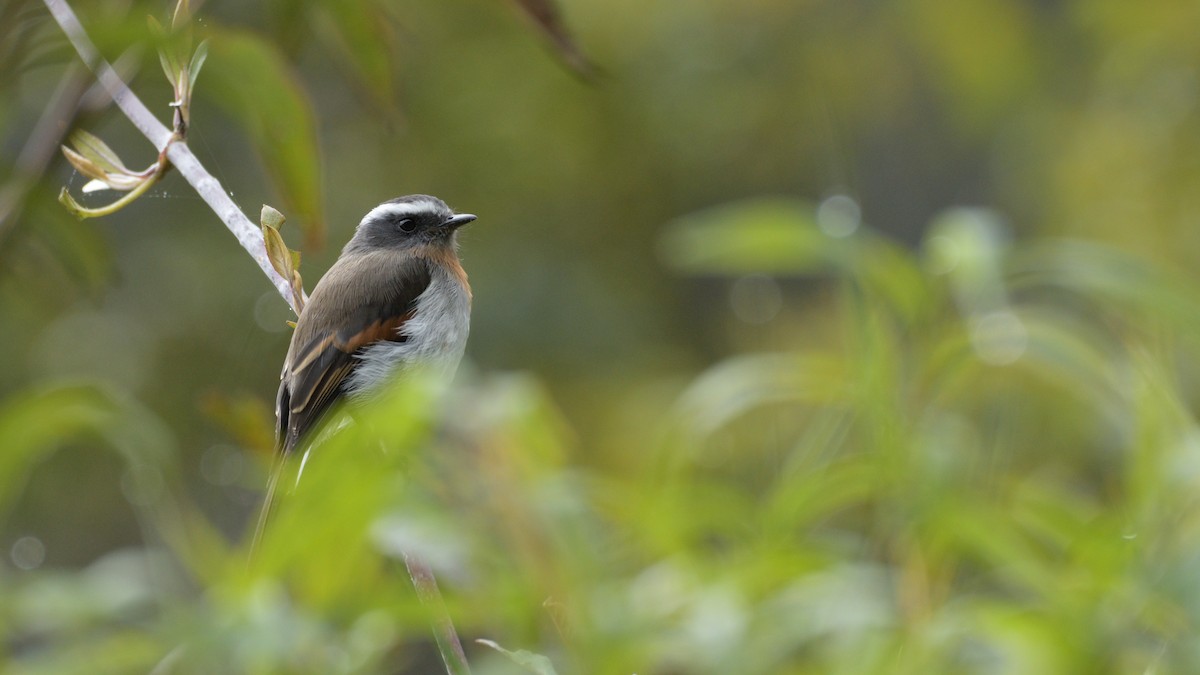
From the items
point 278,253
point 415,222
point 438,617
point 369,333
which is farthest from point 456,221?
point 438,617

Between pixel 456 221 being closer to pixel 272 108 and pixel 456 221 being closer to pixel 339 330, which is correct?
pixel 339 330

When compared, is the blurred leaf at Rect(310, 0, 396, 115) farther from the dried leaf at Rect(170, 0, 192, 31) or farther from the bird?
the bird

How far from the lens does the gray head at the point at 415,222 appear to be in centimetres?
314

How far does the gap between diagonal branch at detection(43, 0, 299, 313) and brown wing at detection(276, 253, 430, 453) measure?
1.92 feet

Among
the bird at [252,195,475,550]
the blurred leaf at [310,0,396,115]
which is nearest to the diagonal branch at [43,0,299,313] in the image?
the blurred leaf at [310,0,396,115]

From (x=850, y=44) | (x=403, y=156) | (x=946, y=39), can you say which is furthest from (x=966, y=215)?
(x=850, y=44)

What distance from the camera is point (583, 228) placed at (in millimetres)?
9125

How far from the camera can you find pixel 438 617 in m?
1.28

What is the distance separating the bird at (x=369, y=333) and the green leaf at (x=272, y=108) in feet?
3.23

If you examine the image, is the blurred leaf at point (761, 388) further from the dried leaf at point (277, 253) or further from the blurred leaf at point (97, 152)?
the blurred leaf at point (97, 152)

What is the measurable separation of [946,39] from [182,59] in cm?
707

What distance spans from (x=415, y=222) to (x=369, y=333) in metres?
0.48

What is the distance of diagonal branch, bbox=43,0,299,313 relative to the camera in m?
1.48

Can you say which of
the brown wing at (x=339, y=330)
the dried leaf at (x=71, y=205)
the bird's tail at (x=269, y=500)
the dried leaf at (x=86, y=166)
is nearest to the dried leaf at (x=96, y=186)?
the dried leaf at (x=86, y=166)
